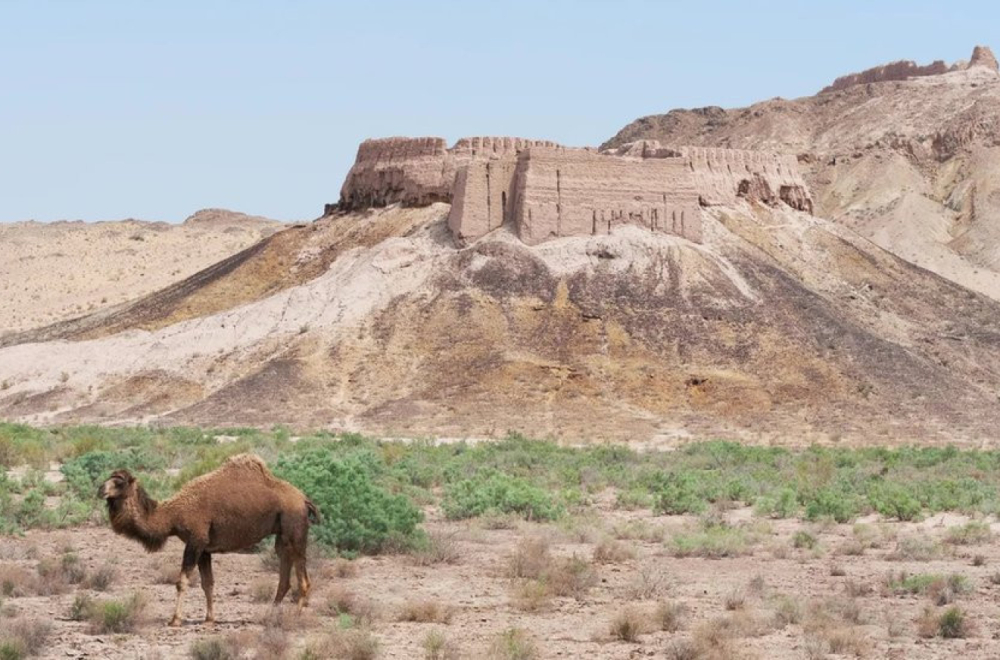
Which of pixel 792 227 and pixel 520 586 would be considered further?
pixel 792 227

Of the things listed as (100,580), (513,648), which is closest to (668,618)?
(513,648)

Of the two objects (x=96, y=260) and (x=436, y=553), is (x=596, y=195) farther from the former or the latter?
(x=96, y=260)

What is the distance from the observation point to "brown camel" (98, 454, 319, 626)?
1366 centimetres

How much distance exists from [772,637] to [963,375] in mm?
34862

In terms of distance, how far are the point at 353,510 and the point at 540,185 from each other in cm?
2834

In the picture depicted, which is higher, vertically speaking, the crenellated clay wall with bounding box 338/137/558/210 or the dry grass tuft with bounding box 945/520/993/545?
the crenellated clay wall with bounding box 338/137/558/210

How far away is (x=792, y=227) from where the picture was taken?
Result: 54719 millimetres

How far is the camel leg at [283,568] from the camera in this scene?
14.1m

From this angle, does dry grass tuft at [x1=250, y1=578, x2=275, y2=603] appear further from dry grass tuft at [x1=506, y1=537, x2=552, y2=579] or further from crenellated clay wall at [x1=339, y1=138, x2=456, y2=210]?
crenellated clay wall at [x1=339, y1=138, x2=456, y2=210]

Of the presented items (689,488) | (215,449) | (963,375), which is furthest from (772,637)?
(963,375)

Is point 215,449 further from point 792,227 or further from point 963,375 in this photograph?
point 792,227

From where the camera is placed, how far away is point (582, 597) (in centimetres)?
1628

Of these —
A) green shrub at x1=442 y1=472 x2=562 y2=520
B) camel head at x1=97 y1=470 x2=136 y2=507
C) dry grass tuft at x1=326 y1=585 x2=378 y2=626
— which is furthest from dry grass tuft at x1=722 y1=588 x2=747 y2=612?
green shrub at x1=442 y1=472 x2=562 y2=520

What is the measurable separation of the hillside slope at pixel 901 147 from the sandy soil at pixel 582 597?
5883 centimetres
